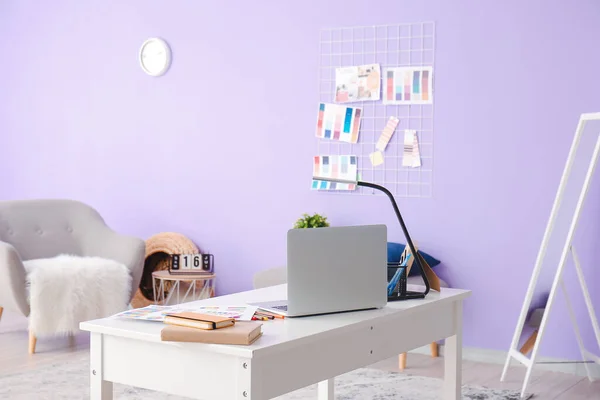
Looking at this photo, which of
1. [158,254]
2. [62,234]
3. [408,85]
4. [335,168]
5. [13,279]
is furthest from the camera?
[158,254]

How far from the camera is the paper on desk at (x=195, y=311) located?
7.11 ft

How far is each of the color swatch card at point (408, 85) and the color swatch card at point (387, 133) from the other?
10cm

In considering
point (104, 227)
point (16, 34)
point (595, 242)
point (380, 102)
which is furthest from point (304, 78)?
point (16, 34)

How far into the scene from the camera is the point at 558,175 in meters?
4.10

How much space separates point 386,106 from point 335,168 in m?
0.46

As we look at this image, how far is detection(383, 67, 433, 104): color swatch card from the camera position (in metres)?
4.45

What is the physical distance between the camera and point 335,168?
4.77 meters

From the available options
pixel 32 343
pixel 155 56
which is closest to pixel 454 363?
pixel 32 343

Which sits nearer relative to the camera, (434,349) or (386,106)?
(434,349)

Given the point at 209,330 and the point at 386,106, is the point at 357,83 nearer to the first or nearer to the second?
the point at 386,106

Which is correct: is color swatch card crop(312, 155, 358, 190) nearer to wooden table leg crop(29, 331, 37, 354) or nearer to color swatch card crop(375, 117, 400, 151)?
color swatch card crop(375, 117, 400, 151)

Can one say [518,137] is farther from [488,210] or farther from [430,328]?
[430,328]

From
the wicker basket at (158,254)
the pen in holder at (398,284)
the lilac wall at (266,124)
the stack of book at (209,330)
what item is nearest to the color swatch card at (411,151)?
the lilac wall at (266,124)

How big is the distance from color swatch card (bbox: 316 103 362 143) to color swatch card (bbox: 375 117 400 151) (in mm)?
153
